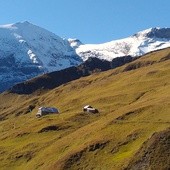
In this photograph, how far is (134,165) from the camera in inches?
2648

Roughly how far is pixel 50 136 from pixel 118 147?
114 feet

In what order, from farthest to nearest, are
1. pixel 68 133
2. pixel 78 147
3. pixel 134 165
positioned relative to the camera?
pixel 68 133 → pixel 78 147 → pixel 134 165

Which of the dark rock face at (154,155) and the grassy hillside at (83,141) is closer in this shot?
the dark rock face at (154,155)

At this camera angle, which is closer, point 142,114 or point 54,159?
point 54,159

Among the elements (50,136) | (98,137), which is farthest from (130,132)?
(50,136)

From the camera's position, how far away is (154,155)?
65.1 meters

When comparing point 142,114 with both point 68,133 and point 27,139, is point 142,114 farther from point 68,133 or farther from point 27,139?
point 27,139

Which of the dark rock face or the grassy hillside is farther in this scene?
the grassy hillside

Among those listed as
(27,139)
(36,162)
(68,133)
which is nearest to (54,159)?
(36,162)

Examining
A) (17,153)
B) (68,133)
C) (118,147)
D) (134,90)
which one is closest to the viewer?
(118,147)

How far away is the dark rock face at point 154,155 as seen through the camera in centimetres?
6344

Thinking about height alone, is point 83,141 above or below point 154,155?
below

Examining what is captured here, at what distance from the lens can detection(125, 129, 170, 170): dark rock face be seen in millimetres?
63438

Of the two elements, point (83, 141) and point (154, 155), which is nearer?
point (154, 155)
